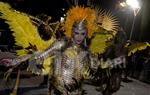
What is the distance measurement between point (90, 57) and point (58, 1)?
22759mm

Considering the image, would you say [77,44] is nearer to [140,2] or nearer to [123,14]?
[140,2]

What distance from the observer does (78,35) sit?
6047 millimetres

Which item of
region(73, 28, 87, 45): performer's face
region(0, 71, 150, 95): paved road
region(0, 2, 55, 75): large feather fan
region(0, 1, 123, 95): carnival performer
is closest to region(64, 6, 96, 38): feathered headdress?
region(0, 1, 123, 95): carnival performer

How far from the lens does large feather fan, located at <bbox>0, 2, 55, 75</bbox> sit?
6781mm

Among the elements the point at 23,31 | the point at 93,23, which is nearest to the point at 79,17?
the point at 93,23

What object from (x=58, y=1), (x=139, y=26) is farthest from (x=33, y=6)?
(x=139, y=26)

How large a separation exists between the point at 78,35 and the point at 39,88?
559cm

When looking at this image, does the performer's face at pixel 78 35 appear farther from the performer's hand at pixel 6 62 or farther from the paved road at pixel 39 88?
the paved road at pixel 39 88

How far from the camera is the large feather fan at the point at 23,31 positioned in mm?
6781

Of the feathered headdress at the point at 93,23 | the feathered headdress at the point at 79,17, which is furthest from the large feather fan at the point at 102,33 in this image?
the feathered headdress at the point at 79,17

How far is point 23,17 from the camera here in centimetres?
692

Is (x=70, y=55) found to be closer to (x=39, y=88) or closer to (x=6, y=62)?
(x=6, y=62)

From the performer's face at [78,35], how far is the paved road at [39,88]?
3.69 meters

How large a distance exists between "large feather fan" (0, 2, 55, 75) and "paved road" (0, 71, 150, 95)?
262cm
